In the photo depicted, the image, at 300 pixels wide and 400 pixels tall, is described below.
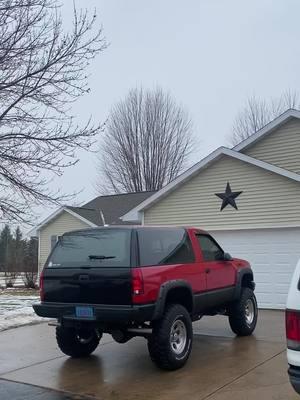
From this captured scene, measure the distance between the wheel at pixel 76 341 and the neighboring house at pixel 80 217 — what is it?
18.2 m

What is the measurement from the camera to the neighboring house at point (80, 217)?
2734 centimetres

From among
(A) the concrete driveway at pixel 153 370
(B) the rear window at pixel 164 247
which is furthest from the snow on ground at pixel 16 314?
(B) the rear window at pixel 164 247

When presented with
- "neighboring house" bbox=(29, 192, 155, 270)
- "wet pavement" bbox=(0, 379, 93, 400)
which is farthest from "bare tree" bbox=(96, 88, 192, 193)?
"wet pavement" bbox=(0, 379, 93, 400)

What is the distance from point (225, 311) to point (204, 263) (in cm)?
141

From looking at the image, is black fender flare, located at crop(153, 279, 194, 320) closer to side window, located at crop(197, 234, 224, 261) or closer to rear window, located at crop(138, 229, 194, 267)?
rear window, located at crop(138, 229, 194, 267)

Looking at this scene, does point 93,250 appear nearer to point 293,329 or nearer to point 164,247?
point 164,247

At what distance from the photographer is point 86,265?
7.14 metres

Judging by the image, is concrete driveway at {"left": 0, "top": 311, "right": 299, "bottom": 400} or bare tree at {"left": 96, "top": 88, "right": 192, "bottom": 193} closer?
concrete driveway at {"left": 0, "top": 311, "right": 299, "bottom": 400}

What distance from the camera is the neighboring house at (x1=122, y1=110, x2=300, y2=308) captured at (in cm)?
1365

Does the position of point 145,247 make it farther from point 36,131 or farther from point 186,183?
point 186,183

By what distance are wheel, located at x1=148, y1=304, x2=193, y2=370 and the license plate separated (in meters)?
0.87

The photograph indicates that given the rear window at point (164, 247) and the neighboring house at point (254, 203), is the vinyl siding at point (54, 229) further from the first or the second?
the rear window at point (164, 247)

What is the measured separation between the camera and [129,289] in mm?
6695

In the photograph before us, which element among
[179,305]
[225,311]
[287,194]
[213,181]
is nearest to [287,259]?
[287,194]
